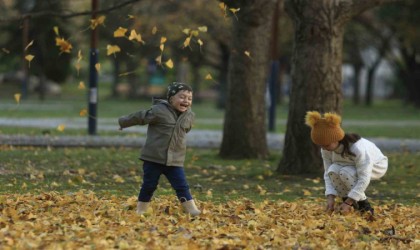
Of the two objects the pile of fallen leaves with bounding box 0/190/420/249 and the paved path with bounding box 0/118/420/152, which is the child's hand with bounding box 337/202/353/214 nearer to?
the pile of fallen leaves with bounding box 0/190/420/249

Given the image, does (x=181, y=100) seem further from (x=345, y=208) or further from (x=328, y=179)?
(x=345, y=208)

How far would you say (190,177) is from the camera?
1444 cm

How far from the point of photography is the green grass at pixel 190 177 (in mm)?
12391

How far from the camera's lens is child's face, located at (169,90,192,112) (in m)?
9.20

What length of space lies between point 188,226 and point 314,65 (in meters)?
6.24

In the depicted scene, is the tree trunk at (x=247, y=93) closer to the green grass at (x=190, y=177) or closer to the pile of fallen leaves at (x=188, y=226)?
the green grass at (x=190, y=177)

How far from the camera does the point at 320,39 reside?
14.2 m

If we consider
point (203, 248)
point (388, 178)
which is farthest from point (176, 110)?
point (388, 178)

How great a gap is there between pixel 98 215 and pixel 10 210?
0.80 metres

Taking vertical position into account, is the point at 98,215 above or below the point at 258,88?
below

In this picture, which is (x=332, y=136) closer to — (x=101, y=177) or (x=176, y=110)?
(x=176, y=110)

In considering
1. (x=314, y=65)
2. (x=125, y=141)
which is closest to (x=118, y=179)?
(x=314, y=65)

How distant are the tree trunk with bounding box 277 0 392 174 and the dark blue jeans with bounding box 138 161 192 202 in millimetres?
5238

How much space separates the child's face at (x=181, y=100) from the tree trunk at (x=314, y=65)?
5.27 metres
